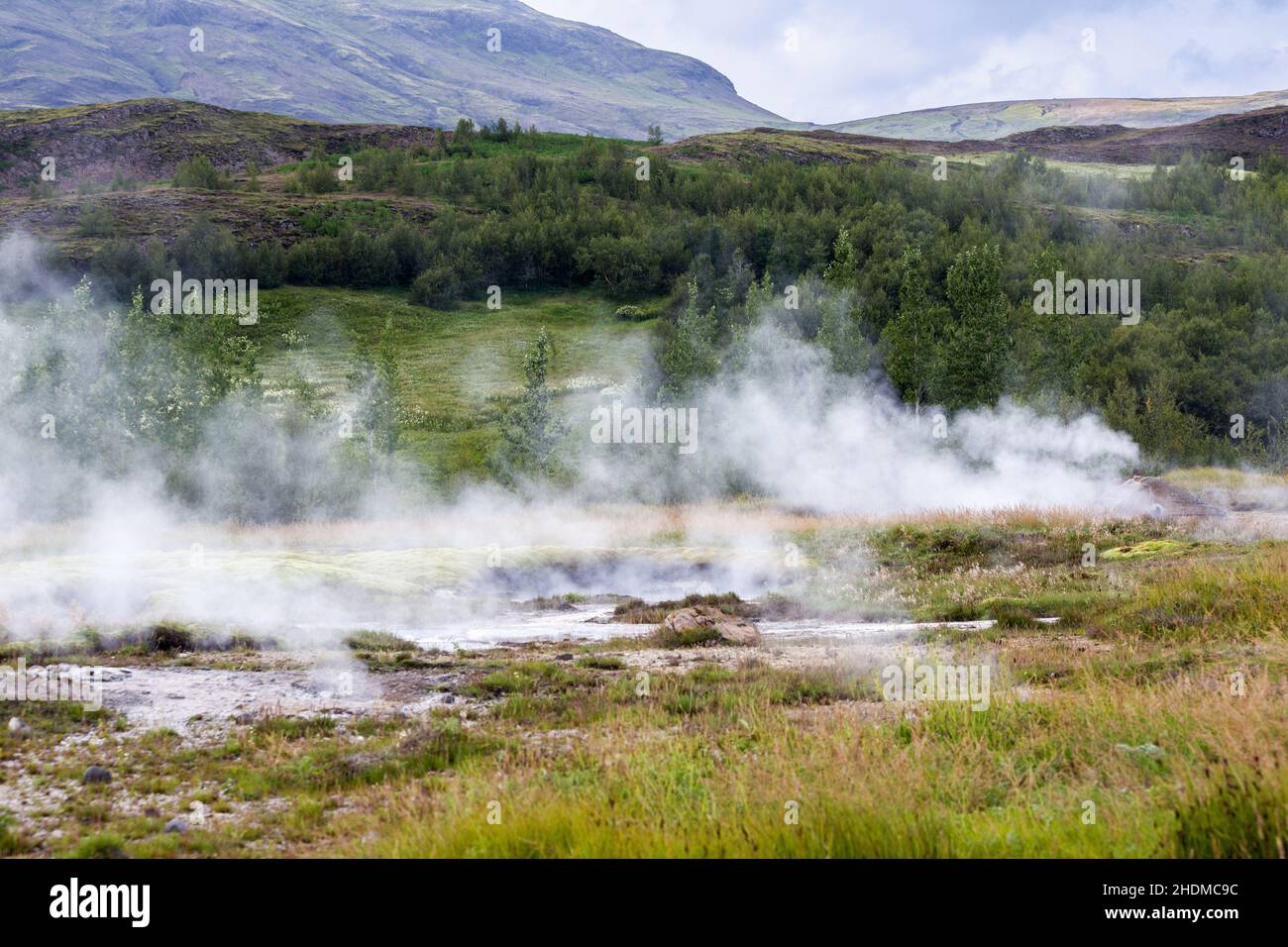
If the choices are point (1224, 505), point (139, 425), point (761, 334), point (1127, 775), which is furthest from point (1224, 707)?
point (761, 334)

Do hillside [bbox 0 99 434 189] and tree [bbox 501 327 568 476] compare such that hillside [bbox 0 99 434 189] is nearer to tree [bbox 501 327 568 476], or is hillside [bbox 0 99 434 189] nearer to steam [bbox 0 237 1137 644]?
steam [bbox 0 237 1137 644]

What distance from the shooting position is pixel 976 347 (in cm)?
4938

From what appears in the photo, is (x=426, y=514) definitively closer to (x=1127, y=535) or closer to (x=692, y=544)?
(x=692, y=544)

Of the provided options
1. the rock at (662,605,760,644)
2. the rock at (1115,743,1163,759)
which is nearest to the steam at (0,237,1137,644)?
the rock at (662,605,760,644)

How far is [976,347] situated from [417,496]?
29387 millimetres

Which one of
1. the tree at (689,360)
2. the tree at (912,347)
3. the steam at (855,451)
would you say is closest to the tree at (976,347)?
the steam at (855,451)

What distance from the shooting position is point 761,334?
57656 mm

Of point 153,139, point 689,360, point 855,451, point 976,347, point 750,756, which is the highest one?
point 153,139

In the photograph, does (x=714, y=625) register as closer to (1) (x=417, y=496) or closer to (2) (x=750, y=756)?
(2) (x=750, y=756)

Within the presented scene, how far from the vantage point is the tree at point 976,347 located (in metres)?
49.4

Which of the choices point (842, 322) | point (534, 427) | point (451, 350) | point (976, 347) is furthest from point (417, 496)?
point (976, 347)

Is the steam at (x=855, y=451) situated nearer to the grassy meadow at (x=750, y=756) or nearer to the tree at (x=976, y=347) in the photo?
the tree at (x=976, y=347)

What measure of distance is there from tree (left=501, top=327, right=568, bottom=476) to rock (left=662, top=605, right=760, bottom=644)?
26.0 m

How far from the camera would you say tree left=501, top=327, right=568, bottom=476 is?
45344 mm
